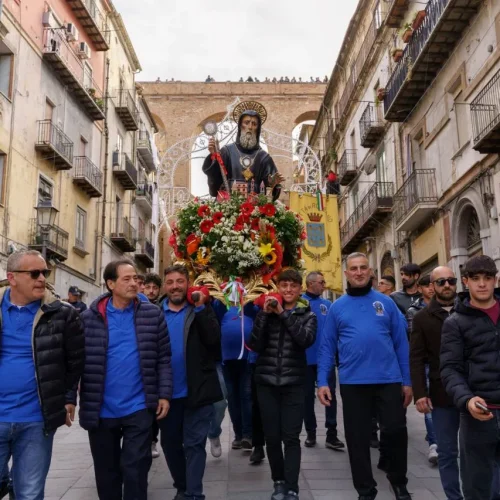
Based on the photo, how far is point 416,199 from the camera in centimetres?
1795

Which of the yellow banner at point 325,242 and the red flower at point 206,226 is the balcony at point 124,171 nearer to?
the yellow banner at point 325,242

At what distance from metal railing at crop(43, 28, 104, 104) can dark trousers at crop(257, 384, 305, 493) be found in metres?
18.9

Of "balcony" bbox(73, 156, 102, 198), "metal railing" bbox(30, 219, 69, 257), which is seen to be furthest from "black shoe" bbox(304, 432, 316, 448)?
"balcony" bbox(73, 156, 102, 198)

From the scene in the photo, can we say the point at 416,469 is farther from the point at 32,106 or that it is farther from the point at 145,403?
the point at 32,106

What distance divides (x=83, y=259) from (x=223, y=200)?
18.9 meters

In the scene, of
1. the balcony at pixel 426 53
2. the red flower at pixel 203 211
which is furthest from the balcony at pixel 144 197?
the red flower at pixel 203 211

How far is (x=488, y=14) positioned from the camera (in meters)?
13.7

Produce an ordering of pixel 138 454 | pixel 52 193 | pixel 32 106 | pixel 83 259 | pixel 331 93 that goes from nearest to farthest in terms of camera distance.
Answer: pixel 138 454 < pixel 32 106 < pixel 52 193 < pixel 83 259 < pixel 331 93

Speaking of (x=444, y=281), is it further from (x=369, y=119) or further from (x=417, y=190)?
(x=369, y=119)

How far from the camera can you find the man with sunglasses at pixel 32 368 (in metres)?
3.77

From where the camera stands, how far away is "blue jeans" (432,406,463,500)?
14.9 feet

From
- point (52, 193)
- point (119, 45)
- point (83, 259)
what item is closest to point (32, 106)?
point (52, 193)

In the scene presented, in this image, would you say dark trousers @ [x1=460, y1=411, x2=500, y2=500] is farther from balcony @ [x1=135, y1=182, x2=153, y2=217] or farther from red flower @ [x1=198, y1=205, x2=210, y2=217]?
balcony @ [x1=135, y1=182, x2=153, y2=217]

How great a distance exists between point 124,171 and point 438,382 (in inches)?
999
